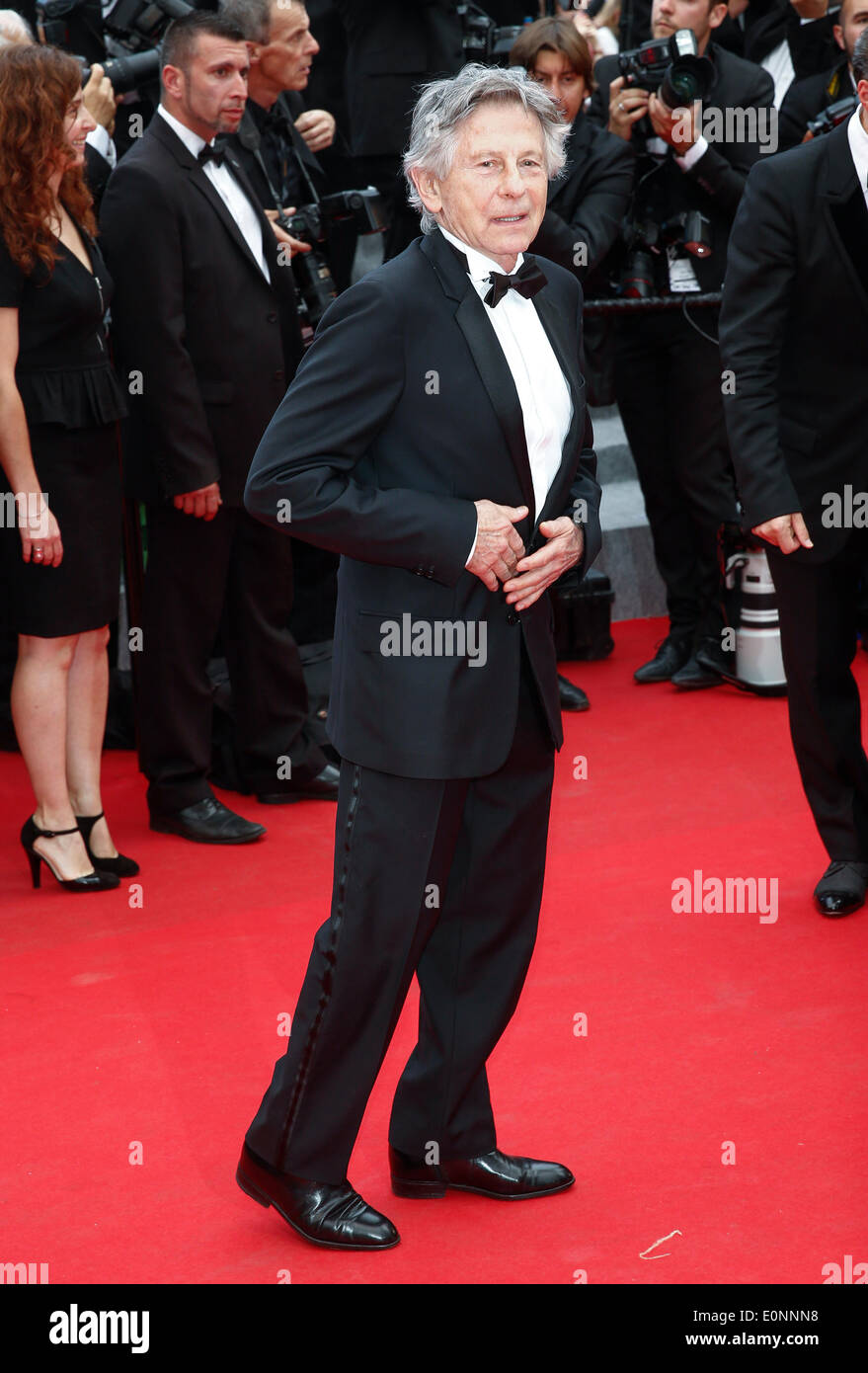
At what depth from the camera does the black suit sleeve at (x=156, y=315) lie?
3.87 meters

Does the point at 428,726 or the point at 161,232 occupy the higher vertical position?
the point at 161,232

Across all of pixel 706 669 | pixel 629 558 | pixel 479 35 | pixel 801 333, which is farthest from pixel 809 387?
pixel 479 35

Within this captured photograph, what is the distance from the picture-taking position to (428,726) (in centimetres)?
212

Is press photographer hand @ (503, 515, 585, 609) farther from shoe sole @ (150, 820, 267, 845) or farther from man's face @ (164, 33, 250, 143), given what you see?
man's face @ (164, 33, 250, 143)

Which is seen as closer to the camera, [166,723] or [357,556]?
[357,556]

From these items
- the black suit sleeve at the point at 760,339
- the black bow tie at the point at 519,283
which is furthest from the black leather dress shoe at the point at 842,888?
the black bow tie at the point at 519,283

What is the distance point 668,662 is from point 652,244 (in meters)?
1.26

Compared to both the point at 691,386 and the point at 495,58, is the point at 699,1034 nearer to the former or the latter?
the point at 691,386

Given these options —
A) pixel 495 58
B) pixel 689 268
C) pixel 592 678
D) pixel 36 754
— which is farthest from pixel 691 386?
pixel 36 754

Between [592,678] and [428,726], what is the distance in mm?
3317

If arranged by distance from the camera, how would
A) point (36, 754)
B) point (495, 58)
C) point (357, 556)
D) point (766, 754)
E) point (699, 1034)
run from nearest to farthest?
point (357, 556), point (699, 1034), point (36, 754), point (766, 754), point (495, 58)

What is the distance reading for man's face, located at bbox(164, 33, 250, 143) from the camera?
393 centimetres

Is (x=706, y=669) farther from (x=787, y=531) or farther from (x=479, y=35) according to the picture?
(x=479, y=35)

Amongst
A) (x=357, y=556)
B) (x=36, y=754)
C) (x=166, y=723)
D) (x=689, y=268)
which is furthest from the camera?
(x=689, y=268)
